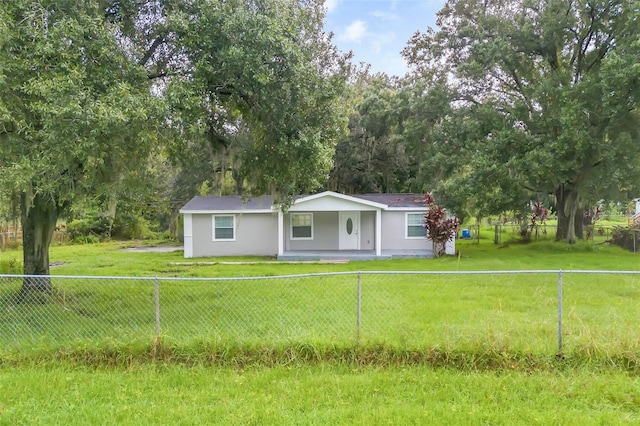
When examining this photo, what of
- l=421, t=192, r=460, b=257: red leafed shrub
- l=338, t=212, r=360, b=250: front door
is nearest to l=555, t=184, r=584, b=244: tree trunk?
l=421, t=192, r=460, b=257: red leafed shrub

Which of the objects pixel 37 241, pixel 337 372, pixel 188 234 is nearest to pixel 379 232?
pixel 188 234

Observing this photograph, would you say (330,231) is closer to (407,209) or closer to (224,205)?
(407,209)

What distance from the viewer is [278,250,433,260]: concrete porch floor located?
1564 cm

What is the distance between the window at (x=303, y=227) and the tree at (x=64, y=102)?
11734mm

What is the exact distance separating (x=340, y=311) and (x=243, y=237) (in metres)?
11.2

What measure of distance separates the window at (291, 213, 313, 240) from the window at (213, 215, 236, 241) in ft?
8.23

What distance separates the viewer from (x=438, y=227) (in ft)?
51.1

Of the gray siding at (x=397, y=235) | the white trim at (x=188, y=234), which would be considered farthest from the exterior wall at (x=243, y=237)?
the gray siding at (x=397, y=235)

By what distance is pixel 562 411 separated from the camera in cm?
354

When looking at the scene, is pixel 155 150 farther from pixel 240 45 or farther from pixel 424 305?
pixel 424 305

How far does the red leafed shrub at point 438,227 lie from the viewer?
15.6 meters

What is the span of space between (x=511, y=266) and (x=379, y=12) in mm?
10106

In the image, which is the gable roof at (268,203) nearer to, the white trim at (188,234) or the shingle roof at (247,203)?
the shingle roof at (247,203)

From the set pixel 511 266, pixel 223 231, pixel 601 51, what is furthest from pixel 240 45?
pixel 601 51
